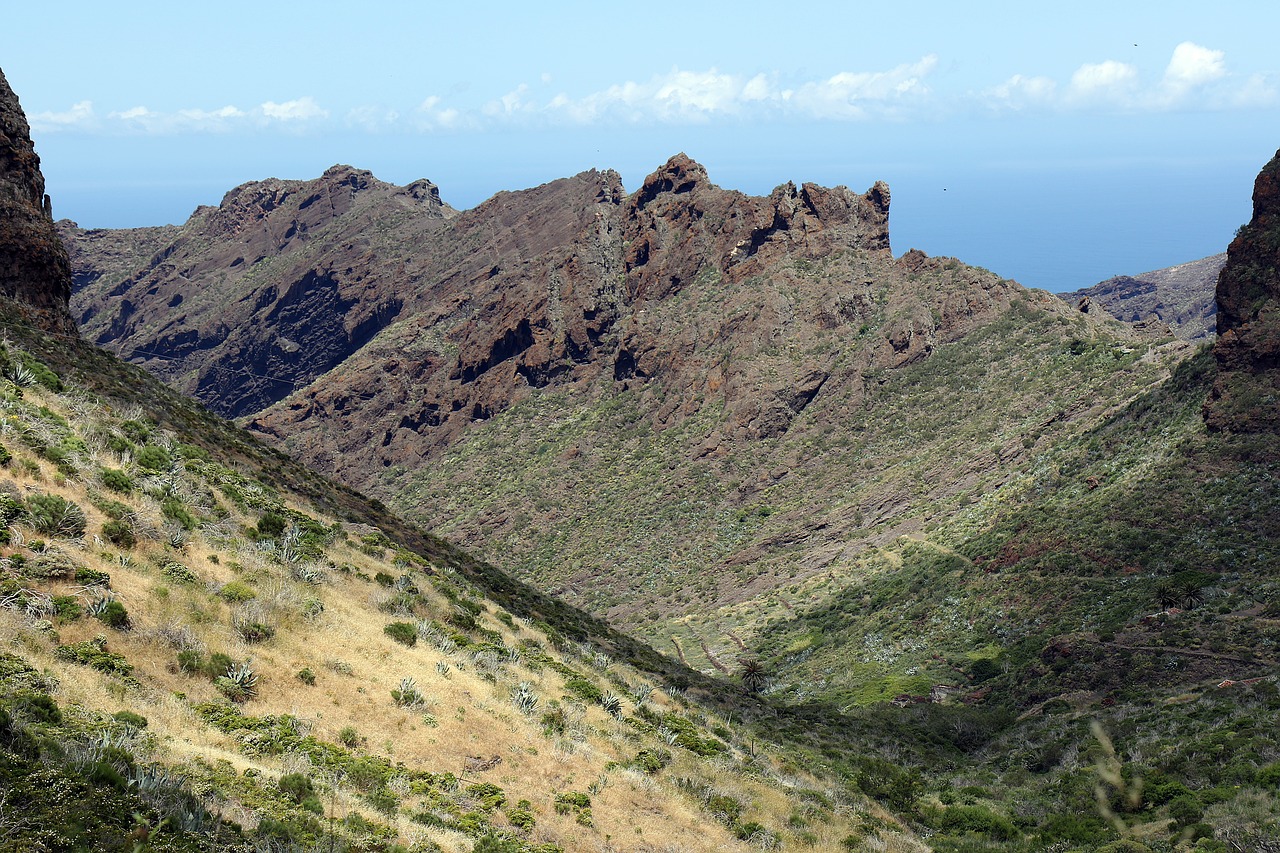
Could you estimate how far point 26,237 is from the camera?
132ft

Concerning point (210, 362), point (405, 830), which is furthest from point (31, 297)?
point (210, 362)

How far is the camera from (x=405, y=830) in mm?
13828

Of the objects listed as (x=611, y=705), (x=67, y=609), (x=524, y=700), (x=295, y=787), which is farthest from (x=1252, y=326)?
(x=67, y=609)

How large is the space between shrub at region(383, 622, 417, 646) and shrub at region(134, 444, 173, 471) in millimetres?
7732

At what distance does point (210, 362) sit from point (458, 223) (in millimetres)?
55091

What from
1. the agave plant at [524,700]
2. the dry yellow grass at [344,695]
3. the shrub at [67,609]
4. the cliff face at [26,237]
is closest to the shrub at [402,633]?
the dry yellow grass at [344,695]

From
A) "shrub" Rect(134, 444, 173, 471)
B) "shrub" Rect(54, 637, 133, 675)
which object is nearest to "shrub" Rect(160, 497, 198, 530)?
"shrub" Rect(134, 444, 173, 471)

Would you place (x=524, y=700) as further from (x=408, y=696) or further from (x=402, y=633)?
(x=402, y=633)

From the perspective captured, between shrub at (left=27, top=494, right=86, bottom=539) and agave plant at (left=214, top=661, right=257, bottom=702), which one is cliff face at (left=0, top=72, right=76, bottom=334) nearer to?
shrub at (left=27, top=494, right=86, bottom=539)

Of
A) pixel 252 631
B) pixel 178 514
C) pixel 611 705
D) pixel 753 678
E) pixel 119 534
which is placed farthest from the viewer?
pixel 753 678

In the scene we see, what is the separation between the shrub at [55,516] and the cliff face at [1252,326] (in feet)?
179

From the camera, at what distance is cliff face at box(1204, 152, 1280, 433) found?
50.6m

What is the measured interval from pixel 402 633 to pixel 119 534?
20.2 ft

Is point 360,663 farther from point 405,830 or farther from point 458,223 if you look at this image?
point 458,223
